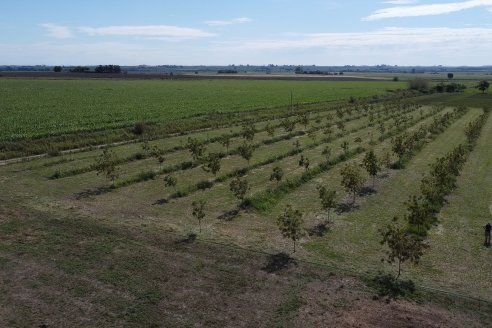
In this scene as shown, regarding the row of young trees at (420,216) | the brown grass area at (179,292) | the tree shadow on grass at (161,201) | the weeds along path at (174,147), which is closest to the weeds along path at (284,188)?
the tree shadow on grass at (161,201)

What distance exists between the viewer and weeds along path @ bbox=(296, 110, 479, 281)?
1927 centimetres

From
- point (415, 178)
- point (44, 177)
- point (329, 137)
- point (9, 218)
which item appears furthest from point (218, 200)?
point (329, 137)

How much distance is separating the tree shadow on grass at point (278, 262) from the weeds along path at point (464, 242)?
526 cm

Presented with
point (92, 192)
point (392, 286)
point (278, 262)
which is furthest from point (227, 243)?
point (92, 192)

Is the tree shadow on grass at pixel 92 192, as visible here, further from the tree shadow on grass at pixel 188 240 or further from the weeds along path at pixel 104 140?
the weeds along path at pixel 104 140

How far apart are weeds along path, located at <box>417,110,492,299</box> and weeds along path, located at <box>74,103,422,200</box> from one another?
12541 mm

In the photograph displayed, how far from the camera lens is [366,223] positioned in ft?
78.3

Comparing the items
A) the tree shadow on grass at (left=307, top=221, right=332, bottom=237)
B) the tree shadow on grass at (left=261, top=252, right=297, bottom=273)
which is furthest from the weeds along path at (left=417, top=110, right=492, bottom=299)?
the tree shadow on grass at (left=261, top=252, right=297, bottom=273)

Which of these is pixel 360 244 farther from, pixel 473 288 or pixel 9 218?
pixel 9 218

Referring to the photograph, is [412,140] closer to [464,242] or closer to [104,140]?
[464,242]

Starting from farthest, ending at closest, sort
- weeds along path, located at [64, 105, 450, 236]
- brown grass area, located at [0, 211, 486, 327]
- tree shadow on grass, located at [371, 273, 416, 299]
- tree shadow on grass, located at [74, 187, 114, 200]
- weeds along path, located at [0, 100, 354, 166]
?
weeds along path, located at [0, 100, 354, 166] → tree shadow on grass, located at [74, 187, 114, 200] → weeds along path, located at [64, 105, 450, 236] → tree shadow on grass, located at [371, 273, 416, 299] → brown grass area, located at [0, 211, 486, 327]

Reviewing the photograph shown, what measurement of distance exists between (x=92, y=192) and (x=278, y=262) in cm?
1473

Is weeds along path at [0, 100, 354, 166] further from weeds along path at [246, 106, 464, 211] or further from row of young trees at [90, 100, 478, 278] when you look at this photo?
weeds along path at [246, 106, 464, 211]

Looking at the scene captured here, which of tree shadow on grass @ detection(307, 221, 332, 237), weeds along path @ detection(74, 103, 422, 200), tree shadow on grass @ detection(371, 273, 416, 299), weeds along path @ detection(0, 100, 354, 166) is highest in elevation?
weeds along path @ detection(0, 100, 354, 166)
